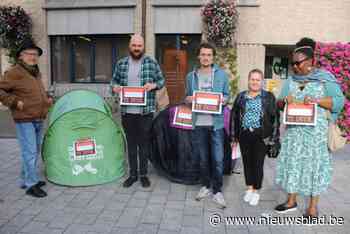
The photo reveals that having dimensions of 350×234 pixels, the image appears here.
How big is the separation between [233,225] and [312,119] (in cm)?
140

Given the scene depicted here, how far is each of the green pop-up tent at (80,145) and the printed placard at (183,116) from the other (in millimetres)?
1054

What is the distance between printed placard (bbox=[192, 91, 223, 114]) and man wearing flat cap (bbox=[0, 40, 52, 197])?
6.67ft

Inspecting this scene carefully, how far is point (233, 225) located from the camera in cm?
351

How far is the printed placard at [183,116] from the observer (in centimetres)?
421

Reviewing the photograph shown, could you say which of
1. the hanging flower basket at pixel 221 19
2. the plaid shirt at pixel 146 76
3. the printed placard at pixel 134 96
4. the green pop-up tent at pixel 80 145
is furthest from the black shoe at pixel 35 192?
the hanging flower basket at pixel 221 19

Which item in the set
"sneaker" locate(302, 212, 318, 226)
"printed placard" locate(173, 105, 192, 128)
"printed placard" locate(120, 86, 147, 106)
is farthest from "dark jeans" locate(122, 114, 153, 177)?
"sneaker" locate(302, 212, 318, 226)

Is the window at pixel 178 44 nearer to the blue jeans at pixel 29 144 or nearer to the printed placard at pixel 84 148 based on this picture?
the printed placard at pixel 84 148

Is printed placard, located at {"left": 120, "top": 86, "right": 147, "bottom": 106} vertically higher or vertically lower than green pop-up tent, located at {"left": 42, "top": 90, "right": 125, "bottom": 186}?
higher

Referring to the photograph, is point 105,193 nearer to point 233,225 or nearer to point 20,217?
point 20,217

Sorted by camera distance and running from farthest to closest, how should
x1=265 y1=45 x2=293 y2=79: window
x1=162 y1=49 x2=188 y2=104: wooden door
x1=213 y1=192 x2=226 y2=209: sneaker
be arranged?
1. x1=265 y1=45 x2=293 y2=79: window
2. x1=162 y1=49 x2=188 y2=104: wooden door
3. x1=213 y1=192 x2=226 y2=209: sneaker

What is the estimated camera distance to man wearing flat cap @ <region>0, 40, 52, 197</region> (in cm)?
395

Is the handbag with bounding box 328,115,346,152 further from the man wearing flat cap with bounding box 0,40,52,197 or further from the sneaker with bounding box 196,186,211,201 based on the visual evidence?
the man wearing flat cap with bounding box 0,40,52,197

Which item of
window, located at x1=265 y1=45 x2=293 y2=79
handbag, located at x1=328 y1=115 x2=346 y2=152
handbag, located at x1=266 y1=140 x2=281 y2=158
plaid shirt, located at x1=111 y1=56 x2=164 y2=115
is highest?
window, located at x1=265 y1=45 x2=293 y2=79

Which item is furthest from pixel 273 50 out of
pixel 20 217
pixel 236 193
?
pixel 20 217
